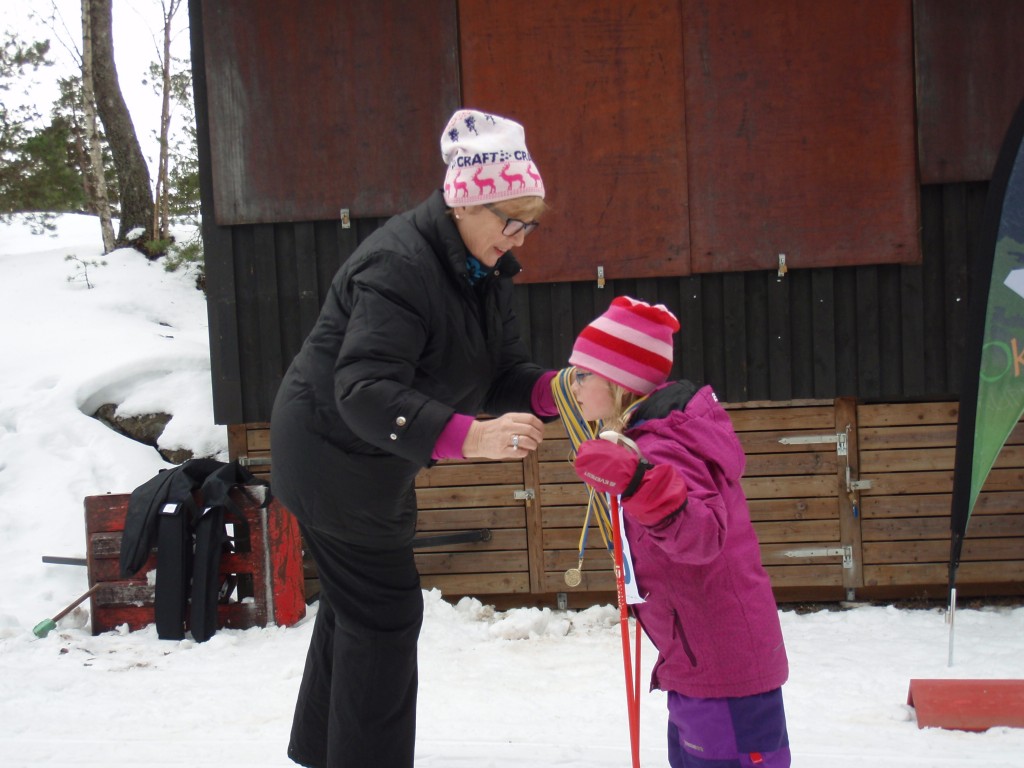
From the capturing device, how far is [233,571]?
517 centimetres

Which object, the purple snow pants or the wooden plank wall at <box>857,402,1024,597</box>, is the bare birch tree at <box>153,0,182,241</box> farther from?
the purple snow pants

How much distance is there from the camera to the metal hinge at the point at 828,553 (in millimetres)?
5484

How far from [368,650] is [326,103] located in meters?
3.60

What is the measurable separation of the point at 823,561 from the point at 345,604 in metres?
3.63

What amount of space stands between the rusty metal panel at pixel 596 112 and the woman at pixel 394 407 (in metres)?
2.68

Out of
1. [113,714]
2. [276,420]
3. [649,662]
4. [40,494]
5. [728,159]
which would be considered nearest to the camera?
[276,420]

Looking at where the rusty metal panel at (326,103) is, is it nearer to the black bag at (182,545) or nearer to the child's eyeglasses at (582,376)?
the black bag at (182,545)

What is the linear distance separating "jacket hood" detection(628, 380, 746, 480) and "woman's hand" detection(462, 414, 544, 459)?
25 cm

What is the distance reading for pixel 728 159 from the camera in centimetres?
529

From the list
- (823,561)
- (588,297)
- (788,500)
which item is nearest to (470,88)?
(588,297)

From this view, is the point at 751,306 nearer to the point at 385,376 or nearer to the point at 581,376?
the point at 581,376

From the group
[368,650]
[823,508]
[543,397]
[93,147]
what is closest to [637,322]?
[543,397]

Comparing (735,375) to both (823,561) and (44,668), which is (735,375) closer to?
(823,561)

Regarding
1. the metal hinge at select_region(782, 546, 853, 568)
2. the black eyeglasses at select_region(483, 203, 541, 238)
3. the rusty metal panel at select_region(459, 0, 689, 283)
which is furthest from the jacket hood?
the metal hinge at select_region(782, 546, 853, 568)
